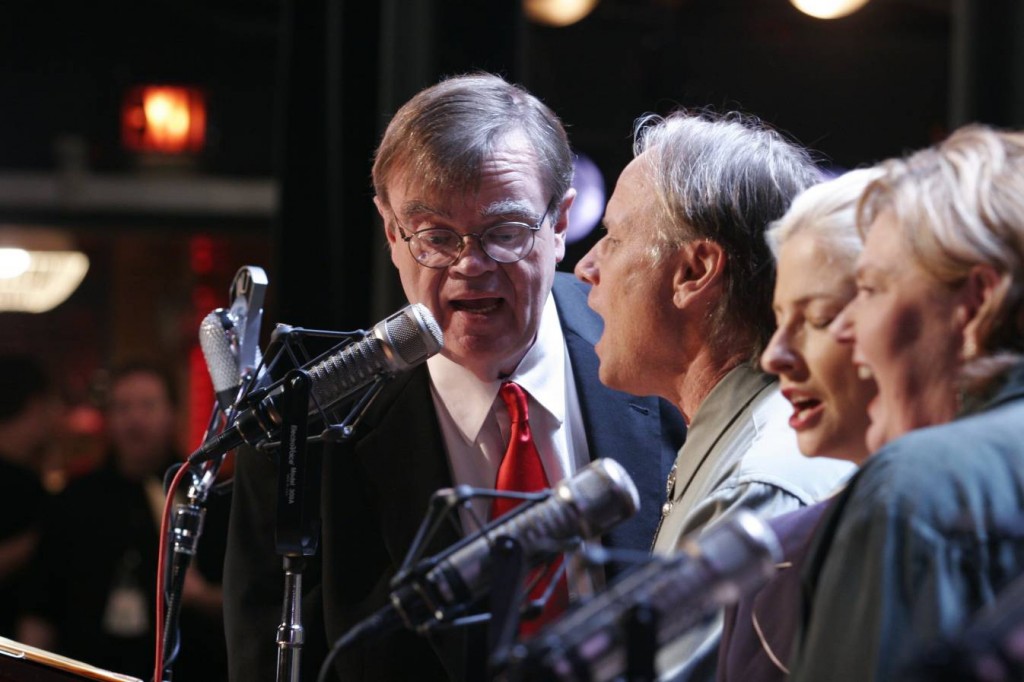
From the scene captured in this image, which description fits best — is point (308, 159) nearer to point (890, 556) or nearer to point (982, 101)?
point (982, 101)

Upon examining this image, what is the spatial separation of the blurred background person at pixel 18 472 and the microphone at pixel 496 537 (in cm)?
340

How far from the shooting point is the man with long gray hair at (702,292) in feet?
6.04

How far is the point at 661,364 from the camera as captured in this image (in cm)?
201

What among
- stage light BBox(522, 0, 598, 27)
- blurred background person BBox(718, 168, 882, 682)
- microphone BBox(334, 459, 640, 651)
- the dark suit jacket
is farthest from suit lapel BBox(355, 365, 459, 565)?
stage light BBox(522, 0, 598, 27)

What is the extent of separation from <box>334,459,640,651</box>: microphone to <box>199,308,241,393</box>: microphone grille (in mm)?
656

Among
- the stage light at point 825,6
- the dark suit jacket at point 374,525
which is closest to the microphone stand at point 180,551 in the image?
the dark suit jacket at point 374,525

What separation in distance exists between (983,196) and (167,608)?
116 cm

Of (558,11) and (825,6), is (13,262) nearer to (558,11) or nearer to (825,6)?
(558,11)

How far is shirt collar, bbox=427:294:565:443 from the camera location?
2324 millimetres

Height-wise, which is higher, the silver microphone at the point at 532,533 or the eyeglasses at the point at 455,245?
the eyeglasses at the point at 455,245

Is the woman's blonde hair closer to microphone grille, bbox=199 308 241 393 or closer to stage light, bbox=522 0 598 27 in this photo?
microphone grille, bbox=199 308 241 393

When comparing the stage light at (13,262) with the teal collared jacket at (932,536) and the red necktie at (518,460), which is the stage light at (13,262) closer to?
the red necktie at (518,460)

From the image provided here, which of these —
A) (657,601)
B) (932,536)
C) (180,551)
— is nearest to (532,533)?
(657,601)

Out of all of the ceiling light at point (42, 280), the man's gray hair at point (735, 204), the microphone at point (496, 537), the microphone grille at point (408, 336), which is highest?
the man's gray hair at point (735, 204)
